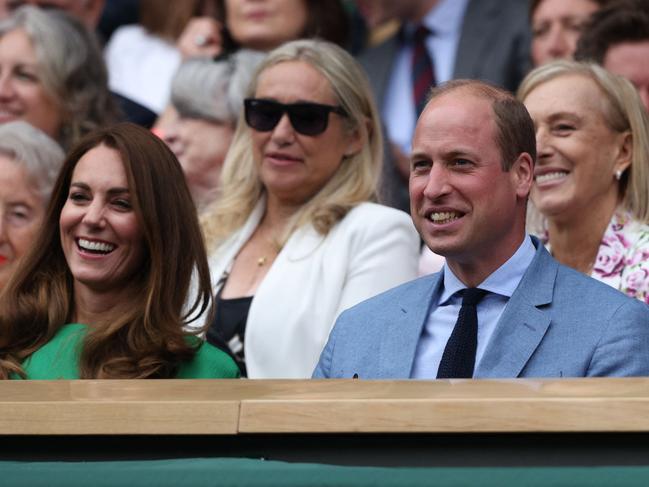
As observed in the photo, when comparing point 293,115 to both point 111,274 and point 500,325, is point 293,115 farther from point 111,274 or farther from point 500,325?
point 500,325

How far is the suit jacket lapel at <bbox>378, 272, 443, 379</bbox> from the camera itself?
3.70 meters

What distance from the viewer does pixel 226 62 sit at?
19.2ft

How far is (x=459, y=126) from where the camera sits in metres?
3.80

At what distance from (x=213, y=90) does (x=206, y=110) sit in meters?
0.08

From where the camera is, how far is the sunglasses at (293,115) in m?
4.95

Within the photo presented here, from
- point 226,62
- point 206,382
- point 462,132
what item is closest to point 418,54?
point 226,62

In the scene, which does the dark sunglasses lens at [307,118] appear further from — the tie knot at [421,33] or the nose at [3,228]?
the tie knot at [421,33]

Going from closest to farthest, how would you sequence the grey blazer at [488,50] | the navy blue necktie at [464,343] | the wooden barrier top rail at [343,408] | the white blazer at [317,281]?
the wooden barrier top rail at [343,408]
the navy blue necktie at [464,343]
the white blazer at [317,281]
the grey blazer at [488,50]

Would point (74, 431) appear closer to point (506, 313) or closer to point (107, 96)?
point (506, 313)

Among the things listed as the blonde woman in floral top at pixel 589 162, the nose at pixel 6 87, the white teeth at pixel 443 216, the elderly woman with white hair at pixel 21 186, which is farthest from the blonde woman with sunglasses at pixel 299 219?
the nose at pixel 6 87

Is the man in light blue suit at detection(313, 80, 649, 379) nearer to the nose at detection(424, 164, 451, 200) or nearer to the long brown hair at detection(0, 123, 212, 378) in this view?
the nose at detection(424, 164, 451, 200)

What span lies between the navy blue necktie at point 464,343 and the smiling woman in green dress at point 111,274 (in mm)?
660

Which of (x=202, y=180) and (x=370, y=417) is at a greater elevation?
(x=370, y=417)

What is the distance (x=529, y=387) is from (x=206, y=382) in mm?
694
